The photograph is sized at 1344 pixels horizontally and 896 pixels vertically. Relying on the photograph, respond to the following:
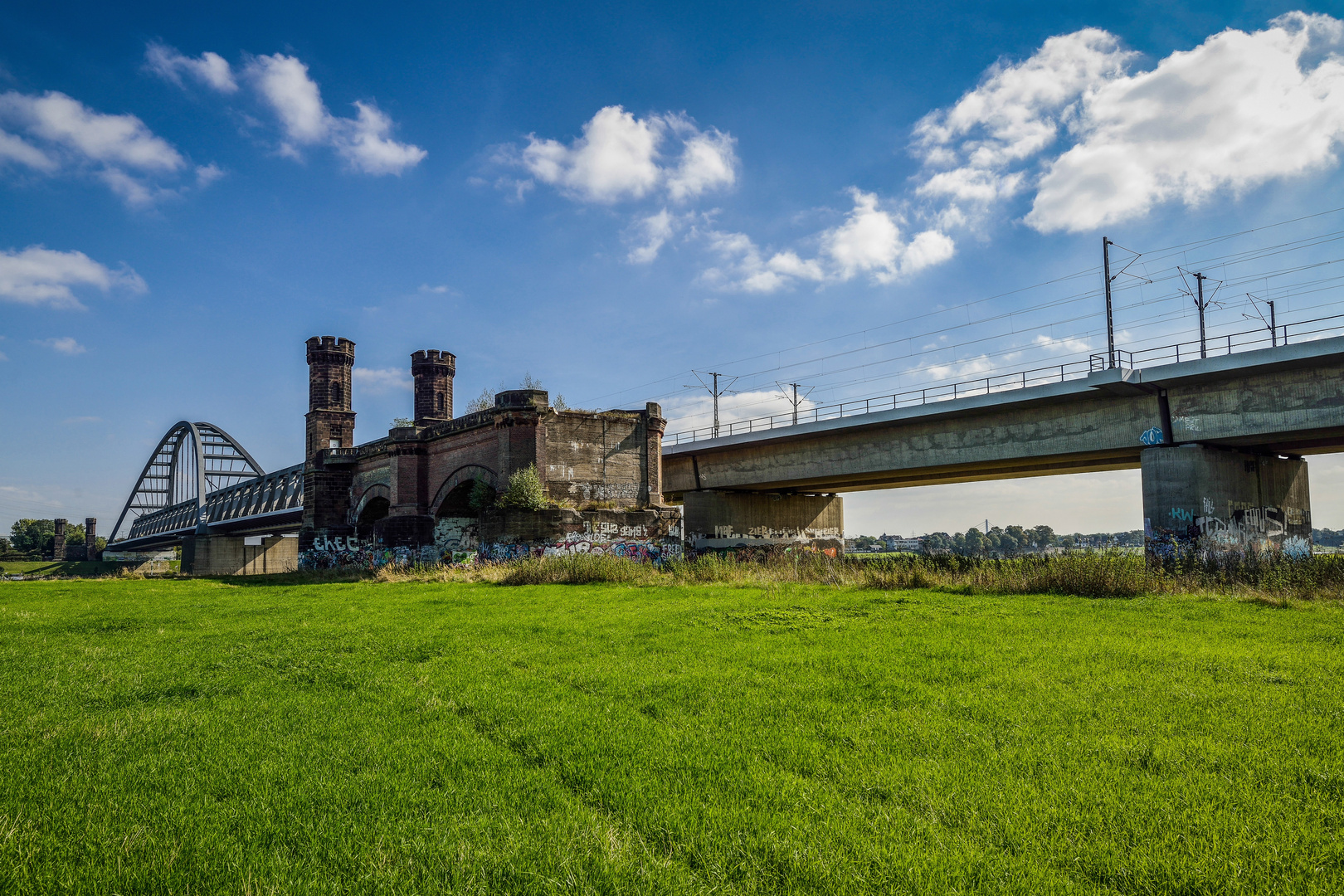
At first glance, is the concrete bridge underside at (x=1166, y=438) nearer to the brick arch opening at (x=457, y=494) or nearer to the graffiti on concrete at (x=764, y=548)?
the graffiti on concrete at (x=764, y=548)

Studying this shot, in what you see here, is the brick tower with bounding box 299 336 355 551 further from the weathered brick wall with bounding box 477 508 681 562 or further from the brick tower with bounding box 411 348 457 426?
the weathered brick wall with bounding box 477 508 681 562

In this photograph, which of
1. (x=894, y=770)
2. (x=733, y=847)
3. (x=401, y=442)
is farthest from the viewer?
(x=401, y=442)

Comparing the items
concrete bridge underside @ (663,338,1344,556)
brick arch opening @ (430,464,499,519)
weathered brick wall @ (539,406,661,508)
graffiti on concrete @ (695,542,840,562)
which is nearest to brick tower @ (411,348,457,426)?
brick arch opening @ (430,464,499,519)

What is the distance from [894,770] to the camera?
418cm

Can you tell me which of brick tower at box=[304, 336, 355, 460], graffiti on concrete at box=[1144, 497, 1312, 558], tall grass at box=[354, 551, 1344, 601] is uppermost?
brick tower at box=[304, 336, 355, 460]

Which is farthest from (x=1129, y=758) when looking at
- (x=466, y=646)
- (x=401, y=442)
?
(x=401, y=442)

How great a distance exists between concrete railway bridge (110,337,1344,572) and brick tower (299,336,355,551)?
1.07 meters

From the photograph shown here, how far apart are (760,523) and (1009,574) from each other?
→ 25507mm

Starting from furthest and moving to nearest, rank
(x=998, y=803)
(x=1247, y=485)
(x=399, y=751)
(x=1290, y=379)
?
1. (x=1247, y=485)
2. (x=1290, y=379)
3. (x=399, y=751)
4. (x=998, y=803)

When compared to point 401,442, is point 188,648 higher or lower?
lower

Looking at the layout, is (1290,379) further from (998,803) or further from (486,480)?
(486,480)

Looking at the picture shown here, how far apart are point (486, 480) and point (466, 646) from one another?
20090 mm

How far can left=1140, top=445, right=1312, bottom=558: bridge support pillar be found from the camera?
851 inches

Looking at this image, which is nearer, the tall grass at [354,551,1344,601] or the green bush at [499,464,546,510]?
the tall grass at [354,551,1344,601]
